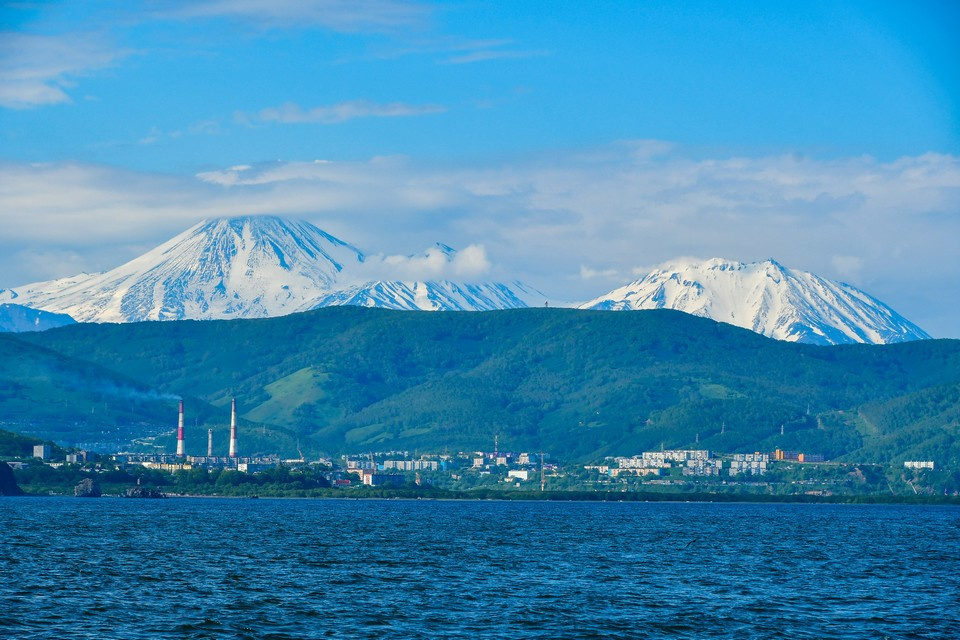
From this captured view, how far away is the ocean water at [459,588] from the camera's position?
3583 inches

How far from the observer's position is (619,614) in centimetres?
9819

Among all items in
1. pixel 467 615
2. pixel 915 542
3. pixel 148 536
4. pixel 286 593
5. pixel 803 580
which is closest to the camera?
pixel 467 615

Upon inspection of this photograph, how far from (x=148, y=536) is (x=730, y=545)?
60.8m

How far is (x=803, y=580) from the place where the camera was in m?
123

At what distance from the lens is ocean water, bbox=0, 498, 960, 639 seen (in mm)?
91000

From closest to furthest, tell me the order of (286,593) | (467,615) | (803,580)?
(467,615) < (286,593) < (803,580)

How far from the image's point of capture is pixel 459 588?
112250 millimetres

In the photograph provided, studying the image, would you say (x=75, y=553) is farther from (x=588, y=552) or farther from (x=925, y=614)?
(x=925, y=614)

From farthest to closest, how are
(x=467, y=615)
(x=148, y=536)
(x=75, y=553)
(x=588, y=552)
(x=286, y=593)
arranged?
(x=148, y=536) → (x=588, y=552) → (x=75, y=553) → (x=286, y=593) → (x=467, y=615)

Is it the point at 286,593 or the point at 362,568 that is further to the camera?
the point at 362,568

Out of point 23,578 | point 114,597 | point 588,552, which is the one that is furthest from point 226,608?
point 588,552

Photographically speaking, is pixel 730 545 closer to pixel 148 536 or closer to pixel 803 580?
pixel 803 580

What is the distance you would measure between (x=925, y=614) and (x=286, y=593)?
40963 mm

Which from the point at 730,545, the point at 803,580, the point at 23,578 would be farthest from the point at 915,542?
the point at 23,578
